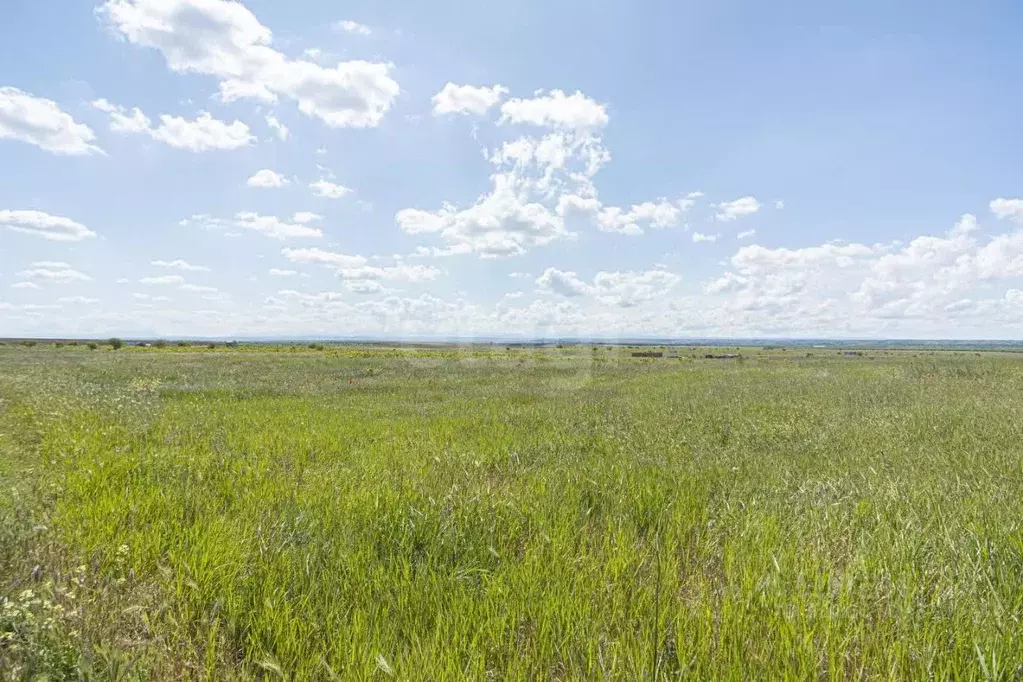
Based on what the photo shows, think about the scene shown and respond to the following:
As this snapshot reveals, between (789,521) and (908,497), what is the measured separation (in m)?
1.63

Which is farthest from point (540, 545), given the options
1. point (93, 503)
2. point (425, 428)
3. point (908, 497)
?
point (425, 428)

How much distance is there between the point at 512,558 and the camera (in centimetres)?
396

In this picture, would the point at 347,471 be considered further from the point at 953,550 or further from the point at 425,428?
the point at 953,550

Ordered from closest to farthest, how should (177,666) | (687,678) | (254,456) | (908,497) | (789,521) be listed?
(687,678), (177,666), (789,521), (908,497), (254,456)

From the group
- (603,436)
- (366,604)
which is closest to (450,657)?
(366,604)

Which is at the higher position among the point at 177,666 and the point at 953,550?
the point at 953,550

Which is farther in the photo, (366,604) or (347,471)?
(347,471)

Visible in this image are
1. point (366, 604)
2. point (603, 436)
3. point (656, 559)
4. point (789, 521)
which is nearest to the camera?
point (366, 604)

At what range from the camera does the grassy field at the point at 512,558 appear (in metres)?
2.55

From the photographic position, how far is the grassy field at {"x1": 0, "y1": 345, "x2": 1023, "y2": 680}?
2547mm

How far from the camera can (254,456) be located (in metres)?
7.34

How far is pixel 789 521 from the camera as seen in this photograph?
4.56 m

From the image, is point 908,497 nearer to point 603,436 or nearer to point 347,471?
point 603,436

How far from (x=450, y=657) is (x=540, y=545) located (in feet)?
5.17
